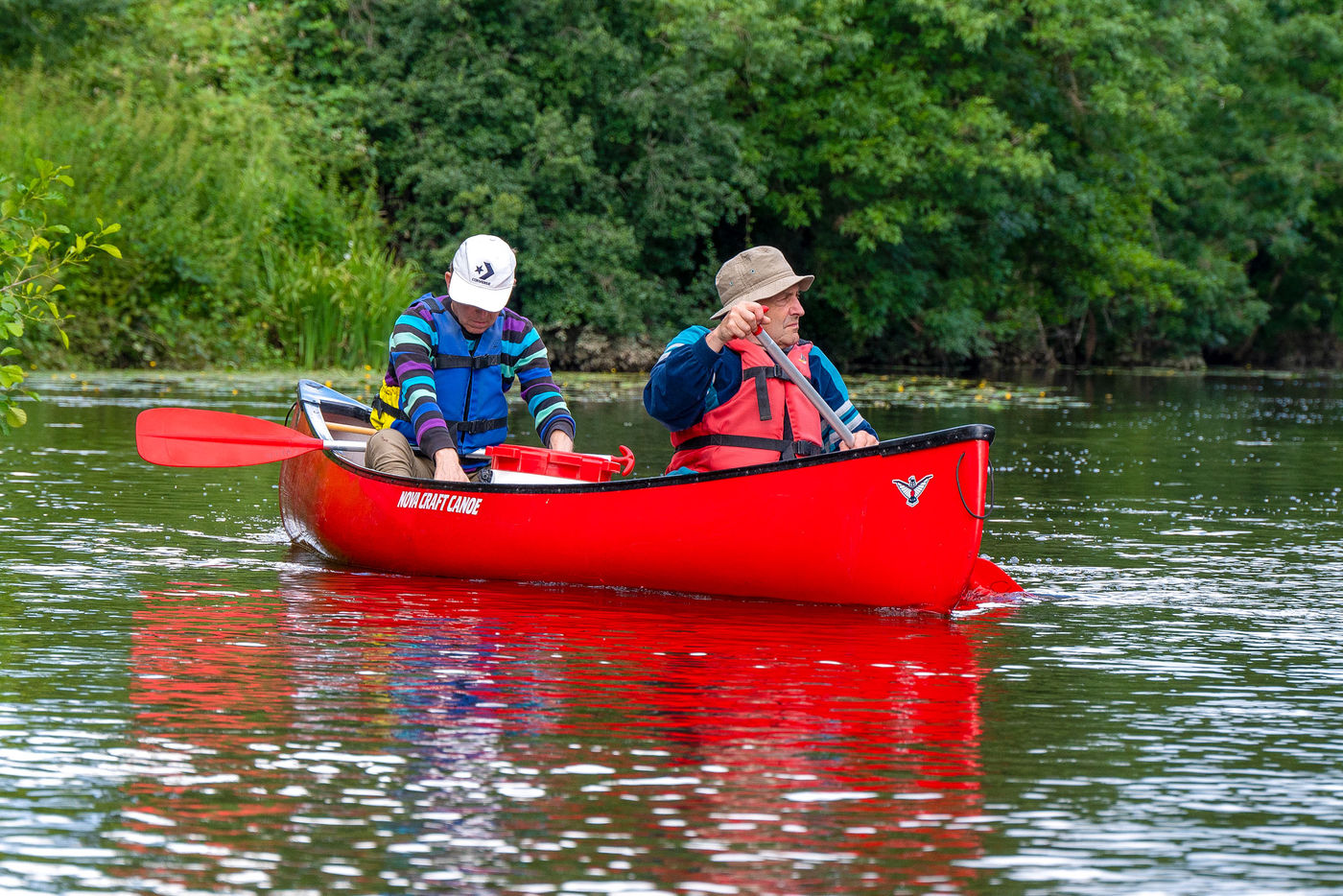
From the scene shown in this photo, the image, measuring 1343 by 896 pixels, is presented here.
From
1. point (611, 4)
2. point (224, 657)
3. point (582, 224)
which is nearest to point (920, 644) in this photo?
point (224, 657)

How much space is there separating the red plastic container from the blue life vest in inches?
4.0

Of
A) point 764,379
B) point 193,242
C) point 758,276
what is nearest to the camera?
point 758,276

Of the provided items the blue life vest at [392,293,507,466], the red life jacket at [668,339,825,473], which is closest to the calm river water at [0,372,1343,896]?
the red life jacket at [668,339,825,473]

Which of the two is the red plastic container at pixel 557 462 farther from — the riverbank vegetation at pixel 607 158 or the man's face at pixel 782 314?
the riverbank vegetation at pixel 607 158

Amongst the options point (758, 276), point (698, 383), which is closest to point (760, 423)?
point (698, 383)

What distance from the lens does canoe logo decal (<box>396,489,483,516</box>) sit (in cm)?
701

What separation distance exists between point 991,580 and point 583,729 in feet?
8.87

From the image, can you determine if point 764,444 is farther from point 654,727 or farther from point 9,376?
point 9,376

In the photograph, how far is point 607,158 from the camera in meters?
26.4

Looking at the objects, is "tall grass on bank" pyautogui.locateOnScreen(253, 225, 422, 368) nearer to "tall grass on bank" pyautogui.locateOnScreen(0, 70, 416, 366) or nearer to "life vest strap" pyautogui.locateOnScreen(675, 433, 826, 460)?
"tall grass on bank" pyautogui.locateOnScreen(0, 70, 416, 366)

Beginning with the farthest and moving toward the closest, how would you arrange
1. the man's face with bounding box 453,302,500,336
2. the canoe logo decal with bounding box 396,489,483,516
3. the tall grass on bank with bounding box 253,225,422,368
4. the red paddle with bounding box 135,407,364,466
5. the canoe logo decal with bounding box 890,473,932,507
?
the tall grass on bank with bounding box 253,225,422,368, the red paddle with bounding box 135,407,364,466, the man's face with bounding box 453,302,500,336, the canoe logo decal with bounding box 396,489,483,516, the canoe logo decal with bounding box 890,473,932,507

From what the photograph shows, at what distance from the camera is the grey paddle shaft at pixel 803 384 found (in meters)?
6.41

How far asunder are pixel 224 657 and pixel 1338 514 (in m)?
6.40

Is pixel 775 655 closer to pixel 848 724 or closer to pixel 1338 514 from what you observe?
pixel 848 724
